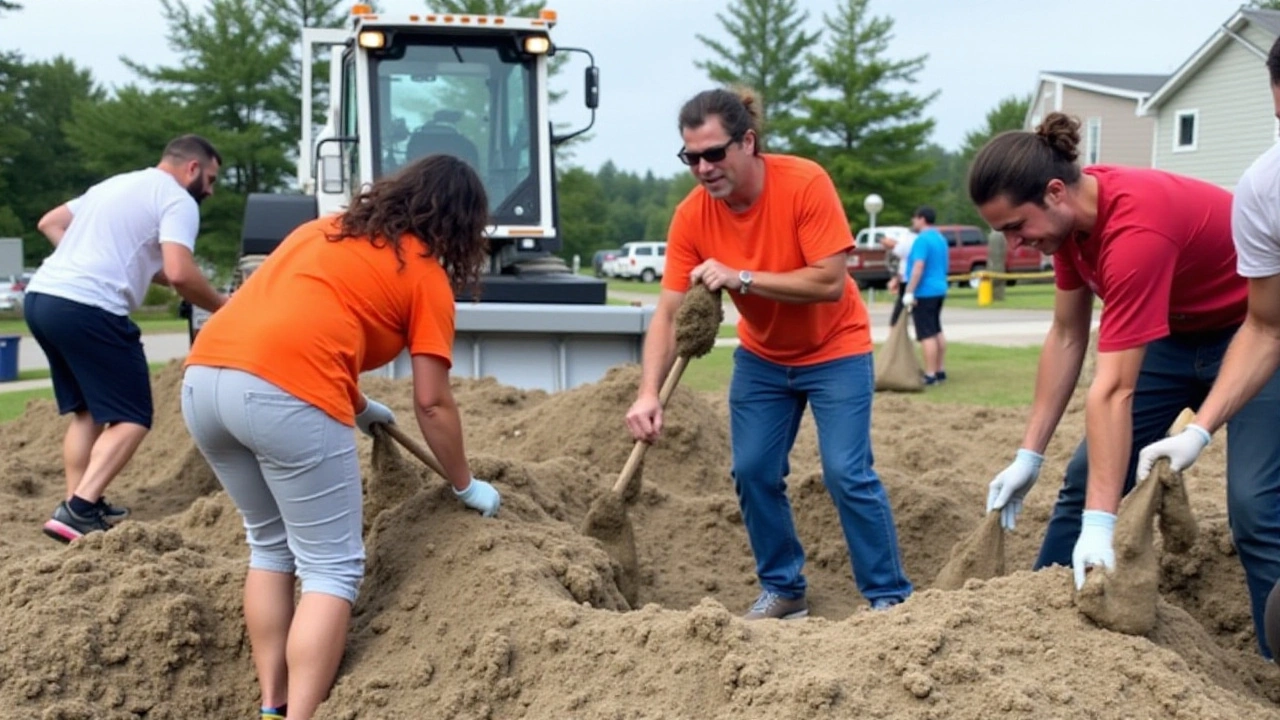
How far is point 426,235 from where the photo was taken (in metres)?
3.70

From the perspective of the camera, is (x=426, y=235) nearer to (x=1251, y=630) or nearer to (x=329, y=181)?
(x=1251, y=630)

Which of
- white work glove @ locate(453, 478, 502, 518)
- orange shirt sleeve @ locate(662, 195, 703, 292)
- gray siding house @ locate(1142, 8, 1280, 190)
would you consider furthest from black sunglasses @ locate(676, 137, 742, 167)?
gray siding house @ locate(1142, 8, 1280, 190)

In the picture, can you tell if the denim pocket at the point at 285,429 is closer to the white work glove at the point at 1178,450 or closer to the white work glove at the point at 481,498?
the white work glove at the point at 481,498

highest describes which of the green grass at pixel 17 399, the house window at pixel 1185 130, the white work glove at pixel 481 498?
the house window at pixel 1185 130

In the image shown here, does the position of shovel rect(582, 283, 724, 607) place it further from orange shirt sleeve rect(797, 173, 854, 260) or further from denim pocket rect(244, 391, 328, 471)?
denim pocket rect(244, 391, 328, 471)

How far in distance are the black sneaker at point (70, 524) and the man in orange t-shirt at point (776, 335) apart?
8.34ft

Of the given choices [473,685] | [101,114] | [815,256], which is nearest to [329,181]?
[815,256]

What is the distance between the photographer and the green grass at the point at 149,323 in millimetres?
21883

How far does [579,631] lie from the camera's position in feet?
11.6

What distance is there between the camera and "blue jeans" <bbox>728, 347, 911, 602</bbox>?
461 centimetres

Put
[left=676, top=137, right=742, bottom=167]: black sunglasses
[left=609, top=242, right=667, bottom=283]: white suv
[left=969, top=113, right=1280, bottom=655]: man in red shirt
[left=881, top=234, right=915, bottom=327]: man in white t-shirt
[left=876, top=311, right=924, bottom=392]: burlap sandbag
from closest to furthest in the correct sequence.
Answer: [left=969, top=113, right=1280, bottom=655]: man in red shirt → [left=676, top=137, right=742, bottom=167]: black sunglasses → [left=876, top=311, right=924, bottom=392]: burlap sandbag → [left=881, top=234, right=915, bottom=327]: man in white t-shirt → [left=609, top=242, right=667, bottom=283]: white suv

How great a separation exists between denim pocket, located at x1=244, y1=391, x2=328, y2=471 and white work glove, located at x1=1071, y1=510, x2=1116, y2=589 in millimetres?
2059

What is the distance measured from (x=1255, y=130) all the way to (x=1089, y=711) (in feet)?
94.5

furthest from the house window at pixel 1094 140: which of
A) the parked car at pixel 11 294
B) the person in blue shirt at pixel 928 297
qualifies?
the person in blue shirt at pixel 928 297
